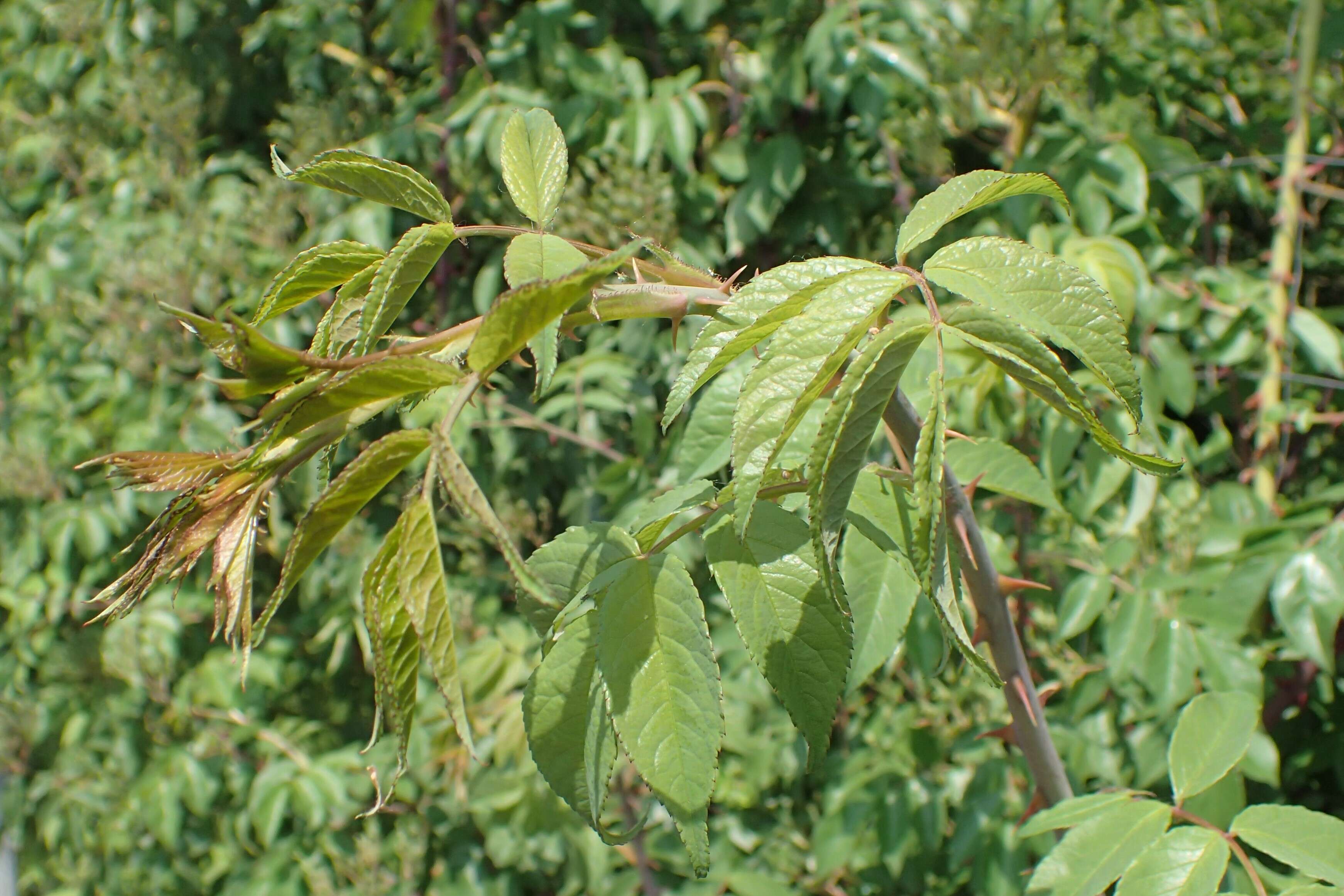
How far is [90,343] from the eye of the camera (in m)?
2.27

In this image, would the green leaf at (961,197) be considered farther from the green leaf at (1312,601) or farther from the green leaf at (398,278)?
the green leaf at (1312,601)

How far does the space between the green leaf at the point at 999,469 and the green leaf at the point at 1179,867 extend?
0.24 m

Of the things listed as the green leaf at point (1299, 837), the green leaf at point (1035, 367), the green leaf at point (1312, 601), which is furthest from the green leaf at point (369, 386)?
the green leaf at point (1312, 601)

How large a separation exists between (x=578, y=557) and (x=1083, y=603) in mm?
1009

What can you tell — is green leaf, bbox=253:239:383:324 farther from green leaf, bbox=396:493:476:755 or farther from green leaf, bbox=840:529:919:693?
green leaf, bbox=840:529:919:693

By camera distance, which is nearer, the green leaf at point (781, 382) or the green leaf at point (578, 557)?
the green leaf at point (781, 382)

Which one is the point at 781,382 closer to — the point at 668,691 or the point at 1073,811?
the point at 668,691

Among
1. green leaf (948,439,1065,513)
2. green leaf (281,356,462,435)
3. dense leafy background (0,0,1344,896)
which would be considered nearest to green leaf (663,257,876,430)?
green leaf (281,356,462,435)

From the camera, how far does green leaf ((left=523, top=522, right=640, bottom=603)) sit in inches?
20.1

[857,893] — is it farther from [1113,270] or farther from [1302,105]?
[1302,105]

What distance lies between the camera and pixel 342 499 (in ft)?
1.26

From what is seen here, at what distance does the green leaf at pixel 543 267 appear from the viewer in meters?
0.39

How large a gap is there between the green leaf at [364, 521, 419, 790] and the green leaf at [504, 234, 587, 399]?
0.08 metres

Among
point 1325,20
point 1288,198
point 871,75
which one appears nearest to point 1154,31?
point 1325,20
